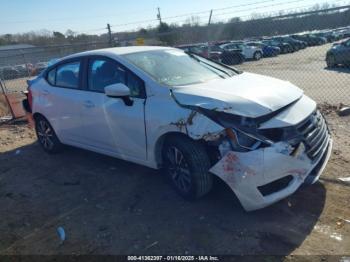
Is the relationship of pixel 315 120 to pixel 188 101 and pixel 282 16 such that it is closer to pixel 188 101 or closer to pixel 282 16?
pixel 188 101

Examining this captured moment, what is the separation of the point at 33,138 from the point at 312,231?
588cm

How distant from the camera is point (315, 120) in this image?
3.71m

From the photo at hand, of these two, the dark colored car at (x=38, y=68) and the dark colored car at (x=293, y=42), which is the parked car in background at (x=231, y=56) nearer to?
the dark colored car at (x=38, y=68)

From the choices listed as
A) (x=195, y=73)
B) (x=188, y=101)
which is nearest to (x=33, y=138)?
(x=195, y=73)

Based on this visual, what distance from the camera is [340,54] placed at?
16453 millimetres

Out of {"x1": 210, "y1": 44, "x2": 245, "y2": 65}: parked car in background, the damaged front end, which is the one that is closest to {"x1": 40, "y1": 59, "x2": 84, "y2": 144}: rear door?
the damaged front end

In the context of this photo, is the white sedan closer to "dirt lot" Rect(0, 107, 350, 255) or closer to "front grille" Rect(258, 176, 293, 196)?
"front grille" Rect(258, 176, 293, 196)

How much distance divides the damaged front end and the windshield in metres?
0.80

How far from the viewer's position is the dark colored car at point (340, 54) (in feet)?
53.3

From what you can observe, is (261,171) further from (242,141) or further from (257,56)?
(257,56)

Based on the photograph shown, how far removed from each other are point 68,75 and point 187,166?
2593 mm

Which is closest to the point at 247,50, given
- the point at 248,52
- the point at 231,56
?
the point at 248,52

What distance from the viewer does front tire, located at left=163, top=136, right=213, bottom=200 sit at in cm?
361

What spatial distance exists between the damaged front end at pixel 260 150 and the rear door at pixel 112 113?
847 millimetres
